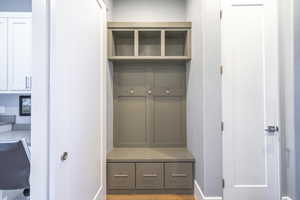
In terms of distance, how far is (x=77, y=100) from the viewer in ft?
5.76

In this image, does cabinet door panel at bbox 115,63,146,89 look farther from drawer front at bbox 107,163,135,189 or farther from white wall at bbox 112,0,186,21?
drawer front at bbox 107,163,135,189

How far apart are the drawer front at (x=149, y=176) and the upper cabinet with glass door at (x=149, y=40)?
5.16 feet

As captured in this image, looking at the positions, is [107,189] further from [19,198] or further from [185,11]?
[185,11]

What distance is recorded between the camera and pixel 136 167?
290cm

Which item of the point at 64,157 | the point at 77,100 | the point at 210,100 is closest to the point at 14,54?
the point at 77,100

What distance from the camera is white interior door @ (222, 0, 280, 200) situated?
8.06 ft

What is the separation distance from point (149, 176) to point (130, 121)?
3.27 ft

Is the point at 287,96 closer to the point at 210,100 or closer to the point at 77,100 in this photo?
the point at 210,100

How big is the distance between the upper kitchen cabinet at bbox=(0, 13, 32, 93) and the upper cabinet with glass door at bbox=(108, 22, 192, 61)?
3.77ft

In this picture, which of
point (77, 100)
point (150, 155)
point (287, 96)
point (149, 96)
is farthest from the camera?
point (149, 96)

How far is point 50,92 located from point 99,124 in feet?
4.22

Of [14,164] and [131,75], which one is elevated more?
[131,75]

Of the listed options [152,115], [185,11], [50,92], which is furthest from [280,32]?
[50,92]

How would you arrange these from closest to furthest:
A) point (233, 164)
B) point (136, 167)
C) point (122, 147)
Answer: point (233, 164), point (136, 167), point (122, 147)
